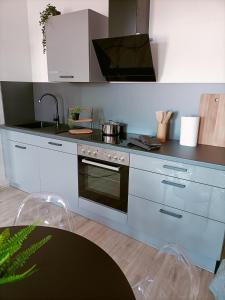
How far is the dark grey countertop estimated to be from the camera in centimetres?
157

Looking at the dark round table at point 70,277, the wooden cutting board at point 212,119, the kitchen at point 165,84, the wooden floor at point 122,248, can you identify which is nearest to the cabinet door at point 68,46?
the kitchen at point 165,84

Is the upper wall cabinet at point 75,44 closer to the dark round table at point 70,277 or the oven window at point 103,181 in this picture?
the oven window at point 103,181

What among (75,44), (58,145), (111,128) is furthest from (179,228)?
(75,44)

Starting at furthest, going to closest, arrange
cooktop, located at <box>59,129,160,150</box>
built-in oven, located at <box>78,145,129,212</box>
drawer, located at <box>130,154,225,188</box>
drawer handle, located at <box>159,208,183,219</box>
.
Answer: built-in oven, located at <box>78,145,129,212</box>, cooktop, located at <box>59,129,160,150</box>, drawer handle, located at <box>159,208,183,219</box>, drawer, located at <box>130,154,225,188</box>

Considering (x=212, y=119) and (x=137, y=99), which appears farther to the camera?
(x=137, y=99)

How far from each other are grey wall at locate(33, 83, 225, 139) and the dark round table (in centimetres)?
156

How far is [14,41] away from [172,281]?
3.17 meters

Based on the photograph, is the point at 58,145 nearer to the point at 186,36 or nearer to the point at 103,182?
the point at 103,182

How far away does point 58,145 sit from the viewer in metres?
2.36

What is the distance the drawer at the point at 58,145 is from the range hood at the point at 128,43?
2.95 ft

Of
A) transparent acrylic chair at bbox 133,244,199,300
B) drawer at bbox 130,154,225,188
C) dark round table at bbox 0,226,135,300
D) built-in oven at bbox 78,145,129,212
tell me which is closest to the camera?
dark round table at bbox 0,226,135,300

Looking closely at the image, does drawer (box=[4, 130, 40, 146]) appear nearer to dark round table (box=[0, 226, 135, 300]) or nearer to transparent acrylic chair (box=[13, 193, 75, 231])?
transparent acrylic chair (box=[13, 193, 75, 231])

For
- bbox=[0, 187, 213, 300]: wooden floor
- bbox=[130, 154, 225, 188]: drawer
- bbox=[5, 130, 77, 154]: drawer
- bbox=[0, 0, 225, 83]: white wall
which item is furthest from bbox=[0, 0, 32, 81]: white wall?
bbox=[130, 154, 225, 188]: drawer

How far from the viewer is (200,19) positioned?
74.2 inches
